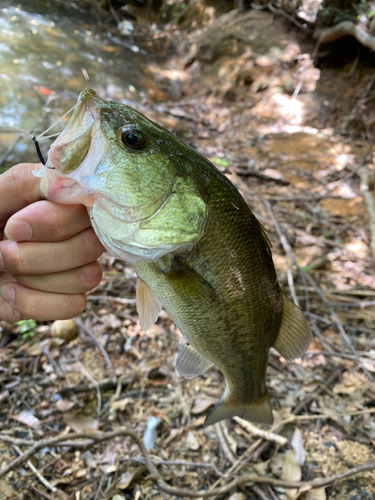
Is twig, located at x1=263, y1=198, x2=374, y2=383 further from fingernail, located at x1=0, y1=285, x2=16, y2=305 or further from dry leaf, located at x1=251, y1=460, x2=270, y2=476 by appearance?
fingernail, located at x1=0, y1=285, x2=16, y2=305

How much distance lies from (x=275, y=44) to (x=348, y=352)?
9034 millimetres

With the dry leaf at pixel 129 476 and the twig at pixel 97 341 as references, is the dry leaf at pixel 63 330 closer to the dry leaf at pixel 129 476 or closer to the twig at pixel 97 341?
the twig at pixel 97 341

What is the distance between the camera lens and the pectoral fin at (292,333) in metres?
1.47

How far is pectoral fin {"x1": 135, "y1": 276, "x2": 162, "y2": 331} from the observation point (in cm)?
137

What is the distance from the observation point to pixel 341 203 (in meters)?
4.94

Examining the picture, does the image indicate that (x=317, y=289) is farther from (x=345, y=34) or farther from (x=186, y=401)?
(x=345, y=34)

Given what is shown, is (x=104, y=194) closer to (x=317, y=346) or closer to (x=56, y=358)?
(x=56, y=358)

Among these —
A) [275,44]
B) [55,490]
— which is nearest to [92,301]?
[55,490]

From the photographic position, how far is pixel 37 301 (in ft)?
4.55

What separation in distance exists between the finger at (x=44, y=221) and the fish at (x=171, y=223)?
0.18 ft

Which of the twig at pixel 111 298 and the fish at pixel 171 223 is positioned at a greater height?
the fish at pixel 171 223

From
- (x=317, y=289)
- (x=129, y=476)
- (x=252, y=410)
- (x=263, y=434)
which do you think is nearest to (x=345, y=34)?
(x=317, y=289)

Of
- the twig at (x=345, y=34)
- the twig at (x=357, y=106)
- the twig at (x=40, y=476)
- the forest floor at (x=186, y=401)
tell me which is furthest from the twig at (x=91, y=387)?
the twig at (x=345, y=34)

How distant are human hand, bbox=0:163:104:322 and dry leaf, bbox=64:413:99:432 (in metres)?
1.04
